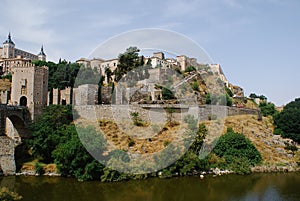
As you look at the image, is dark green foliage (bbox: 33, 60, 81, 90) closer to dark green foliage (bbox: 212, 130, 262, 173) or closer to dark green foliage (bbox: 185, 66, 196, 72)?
dark green foliage (bbox: 185, 66, 196, 72)

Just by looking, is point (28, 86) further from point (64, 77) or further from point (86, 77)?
point (64, 77)

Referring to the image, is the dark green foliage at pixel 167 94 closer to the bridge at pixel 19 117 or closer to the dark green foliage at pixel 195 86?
the dark green foliage at pixel 195 86

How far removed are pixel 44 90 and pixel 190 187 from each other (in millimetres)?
12659

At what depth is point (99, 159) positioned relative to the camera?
14648 mm

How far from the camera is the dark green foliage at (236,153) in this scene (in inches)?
668

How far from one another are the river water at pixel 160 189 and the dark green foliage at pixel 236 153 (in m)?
1.28

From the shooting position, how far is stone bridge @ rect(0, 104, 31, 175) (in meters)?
15.7


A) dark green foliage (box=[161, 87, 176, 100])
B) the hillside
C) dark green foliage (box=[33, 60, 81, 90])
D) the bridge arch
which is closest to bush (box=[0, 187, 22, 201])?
the bridge arch

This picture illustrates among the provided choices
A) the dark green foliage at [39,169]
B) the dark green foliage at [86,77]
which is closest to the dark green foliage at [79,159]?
the dark green foliage at [39,169]

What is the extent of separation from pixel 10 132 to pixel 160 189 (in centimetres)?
1030

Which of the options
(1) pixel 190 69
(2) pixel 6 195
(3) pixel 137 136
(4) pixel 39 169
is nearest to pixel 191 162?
(3) pixel 137 136

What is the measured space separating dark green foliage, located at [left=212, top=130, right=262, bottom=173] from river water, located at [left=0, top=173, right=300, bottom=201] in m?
1.28

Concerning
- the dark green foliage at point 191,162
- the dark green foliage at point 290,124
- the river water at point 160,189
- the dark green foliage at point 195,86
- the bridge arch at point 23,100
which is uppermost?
the dark green foliage at point 195,86

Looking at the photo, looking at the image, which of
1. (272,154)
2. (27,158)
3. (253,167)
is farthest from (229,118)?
(27,158)
